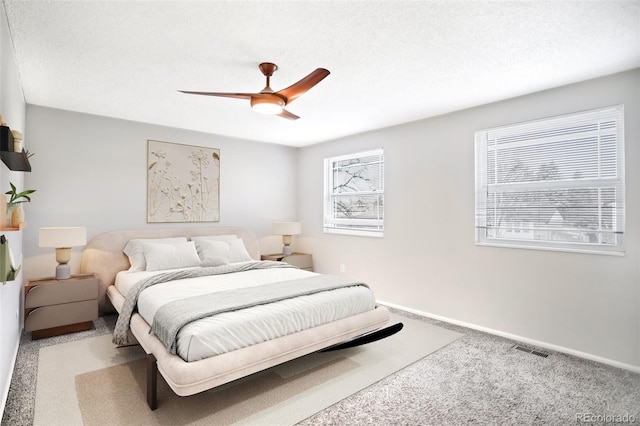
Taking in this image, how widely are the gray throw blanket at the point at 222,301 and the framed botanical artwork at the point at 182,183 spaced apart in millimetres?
2303

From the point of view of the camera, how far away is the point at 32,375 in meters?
2.62

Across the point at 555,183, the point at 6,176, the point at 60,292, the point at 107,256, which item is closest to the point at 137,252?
the point at 107,256

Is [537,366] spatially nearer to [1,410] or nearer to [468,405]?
[468,405]

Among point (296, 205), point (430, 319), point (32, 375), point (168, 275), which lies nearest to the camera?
point (32, 375)

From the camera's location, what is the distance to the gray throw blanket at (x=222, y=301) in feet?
7.41

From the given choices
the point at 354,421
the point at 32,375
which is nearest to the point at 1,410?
the point at 32,375

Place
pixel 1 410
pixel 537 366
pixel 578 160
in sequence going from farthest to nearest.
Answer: pixel 578 160 → pixel 537 366 → pixel 1 410

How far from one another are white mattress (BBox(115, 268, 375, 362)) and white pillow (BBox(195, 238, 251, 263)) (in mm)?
772

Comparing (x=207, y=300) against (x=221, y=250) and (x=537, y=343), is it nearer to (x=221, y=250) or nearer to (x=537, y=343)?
(x=221, y=250)

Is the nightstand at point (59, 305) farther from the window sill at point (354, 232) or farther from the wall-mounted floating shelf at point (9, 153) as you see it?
the window sill at point (354, 232)

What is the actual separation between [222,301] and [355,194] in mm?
3127

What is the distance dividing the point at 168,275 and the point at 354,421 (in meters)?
2.25

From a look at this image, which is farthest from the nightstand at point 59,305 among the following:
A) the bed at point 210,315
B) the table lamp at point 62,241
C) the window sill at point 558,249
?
the window sill at point 558,249

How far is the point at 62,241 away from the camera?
3.44 meters
